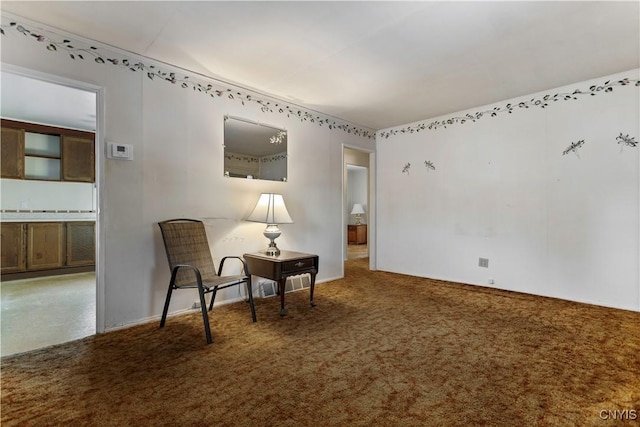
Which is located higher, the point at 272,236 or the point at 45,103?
the point at 45,103

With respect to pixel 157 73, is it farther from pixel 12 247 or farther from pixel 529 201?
pixel 529 201

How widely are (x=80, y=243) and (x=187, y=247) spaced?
11.5 feet

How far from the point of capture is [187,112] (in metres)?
3.21

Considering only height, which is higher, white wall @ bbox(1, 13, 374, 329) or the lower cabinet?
white wall @ bbox(1, 13, 374, 329)

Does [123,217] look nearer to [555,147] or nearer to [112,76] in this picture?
[112,76]

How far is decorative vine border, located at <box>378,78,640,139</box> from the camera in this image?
337 cm

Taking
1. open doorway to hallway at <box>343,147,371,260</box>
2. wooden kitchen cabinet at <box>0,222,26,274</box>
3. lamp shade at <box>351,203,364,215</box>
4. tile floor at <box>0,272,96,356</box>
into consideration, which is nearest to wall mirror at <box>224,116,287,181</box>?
tile floor at <box>0,272,96,356</box>

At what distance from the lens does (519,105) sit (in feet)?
13.0

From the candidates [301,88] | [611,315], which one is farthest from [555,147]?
[301,88]

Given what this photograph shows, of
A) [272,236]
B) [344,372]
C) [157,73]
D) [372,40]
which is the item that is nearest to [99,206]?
[157,73]

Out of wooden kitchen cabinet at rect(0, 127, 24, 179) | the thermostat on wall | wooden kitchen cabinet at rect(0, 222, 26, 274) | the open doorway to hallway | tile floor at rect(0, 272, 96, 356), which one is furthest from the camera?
the open doorway to hallway

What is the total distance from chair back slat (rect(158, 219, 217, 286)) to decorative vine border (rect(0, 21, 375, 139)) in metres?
1.40

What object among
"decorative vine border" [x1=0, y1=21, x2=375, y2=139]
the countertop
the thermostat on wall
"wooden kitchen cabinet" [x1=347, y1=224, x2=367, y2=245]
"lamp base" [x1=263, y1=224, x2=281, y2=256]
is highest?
"decorative vine border" [x1=0, y1=21, x2=375, y2=139]

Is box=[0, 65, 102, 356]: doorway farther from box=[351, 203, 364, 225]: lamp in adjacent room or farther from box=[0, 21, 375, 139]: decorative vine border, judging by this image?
box=[351, 203, 364, 225]: lamp in adjacent room
